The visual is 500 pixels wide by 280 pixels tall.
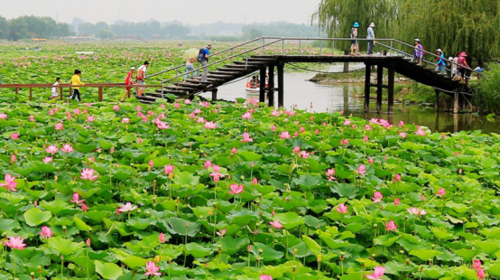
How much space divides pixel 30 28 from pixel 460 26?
103 m

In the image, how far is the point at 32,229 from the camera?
397 centimetres

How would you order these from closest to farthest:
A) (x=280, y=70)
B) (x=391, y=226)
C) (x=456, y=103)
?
(x=391, y=226) < (x=280, y=70) < (x=456, y=103)

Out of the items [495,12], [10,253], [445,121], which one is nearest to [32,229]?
[10,253]

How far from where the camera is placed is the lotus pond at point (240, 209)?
141 inches

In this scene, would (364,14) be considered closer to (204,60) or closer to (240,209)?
(204,60)

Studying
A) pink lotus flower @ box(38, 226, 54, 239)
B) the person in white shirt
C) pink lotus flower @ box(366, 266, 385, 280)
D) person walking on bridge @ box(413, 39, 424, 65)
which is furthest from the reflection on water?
pink lotus flower @ box(366, 266, 385, 280)

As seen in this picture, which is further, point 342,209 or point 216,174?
point 216,174

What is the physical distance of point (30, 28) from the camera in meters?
110

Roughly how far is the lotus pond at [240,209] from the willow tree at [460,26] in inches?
447

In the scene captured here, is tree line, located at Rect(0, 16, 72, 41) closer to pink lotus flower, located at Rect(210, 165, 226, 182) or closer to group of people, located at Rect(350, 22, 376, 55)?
group of people, located at Rect(350, 22, 376, 55)

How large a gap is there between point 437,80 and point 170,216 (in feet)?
47.1

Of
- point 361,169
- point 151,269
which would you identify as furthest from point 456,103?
point 151,269

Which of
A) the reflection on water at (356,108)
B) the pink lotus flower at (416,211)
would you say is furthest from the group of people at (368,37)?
the pink lotus flower at (416,211)

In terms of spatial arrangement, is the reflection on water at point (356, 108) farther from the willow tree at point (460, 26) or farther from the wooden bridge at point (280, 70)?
the willow tree at point (460, 26)
